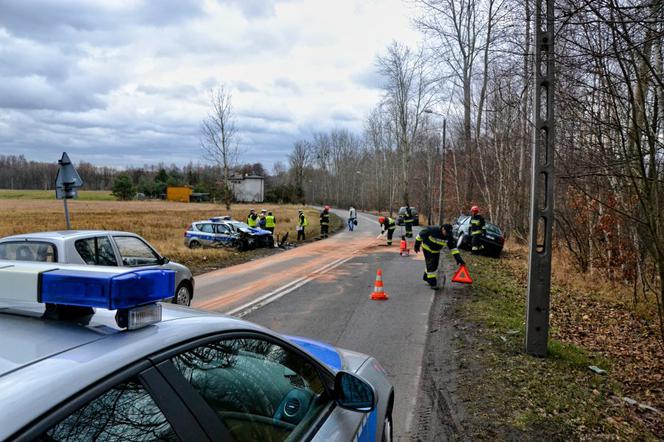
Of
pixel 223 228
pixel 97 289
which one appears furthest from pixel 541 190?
pixel 223 228

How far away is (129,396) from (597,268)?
14.1 meters

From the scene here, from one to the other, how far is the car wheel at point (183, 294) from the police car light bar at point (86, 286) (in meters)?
7.02

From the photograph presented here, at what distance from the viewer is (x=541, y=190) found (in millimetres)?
6133

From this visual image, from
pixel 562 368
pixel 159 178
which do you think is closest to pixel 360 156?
pixel 159 178

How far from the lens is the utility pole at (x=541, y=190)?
5.87m

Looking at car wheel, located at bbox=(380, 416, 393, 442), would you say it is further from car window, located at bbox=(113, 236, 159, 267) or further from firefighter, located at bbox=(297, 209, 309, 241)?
firefighter, located at bbox=(297, 209, 309, 241)

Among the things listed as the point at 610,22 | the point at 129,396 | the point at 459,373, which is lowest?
the point at 459,373

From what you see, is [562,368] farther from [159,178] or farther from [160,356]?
[159,178]

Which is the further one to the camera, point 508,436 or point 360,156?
point 360,156

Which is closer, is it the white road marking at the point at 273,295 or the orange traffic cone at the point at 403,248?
the white road marking at the point at 273,295

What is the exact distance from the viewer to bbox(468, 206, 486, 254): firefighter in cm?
1744

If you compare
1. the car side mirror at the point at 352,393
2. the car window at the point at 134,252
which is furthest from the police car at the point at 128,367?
the car window at the point at 134,252

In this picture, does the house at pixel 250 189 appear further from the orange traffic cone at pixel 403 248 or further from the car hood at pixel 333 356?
the car hood at pixel 333 356

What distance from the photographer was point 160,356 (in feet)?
5.16
